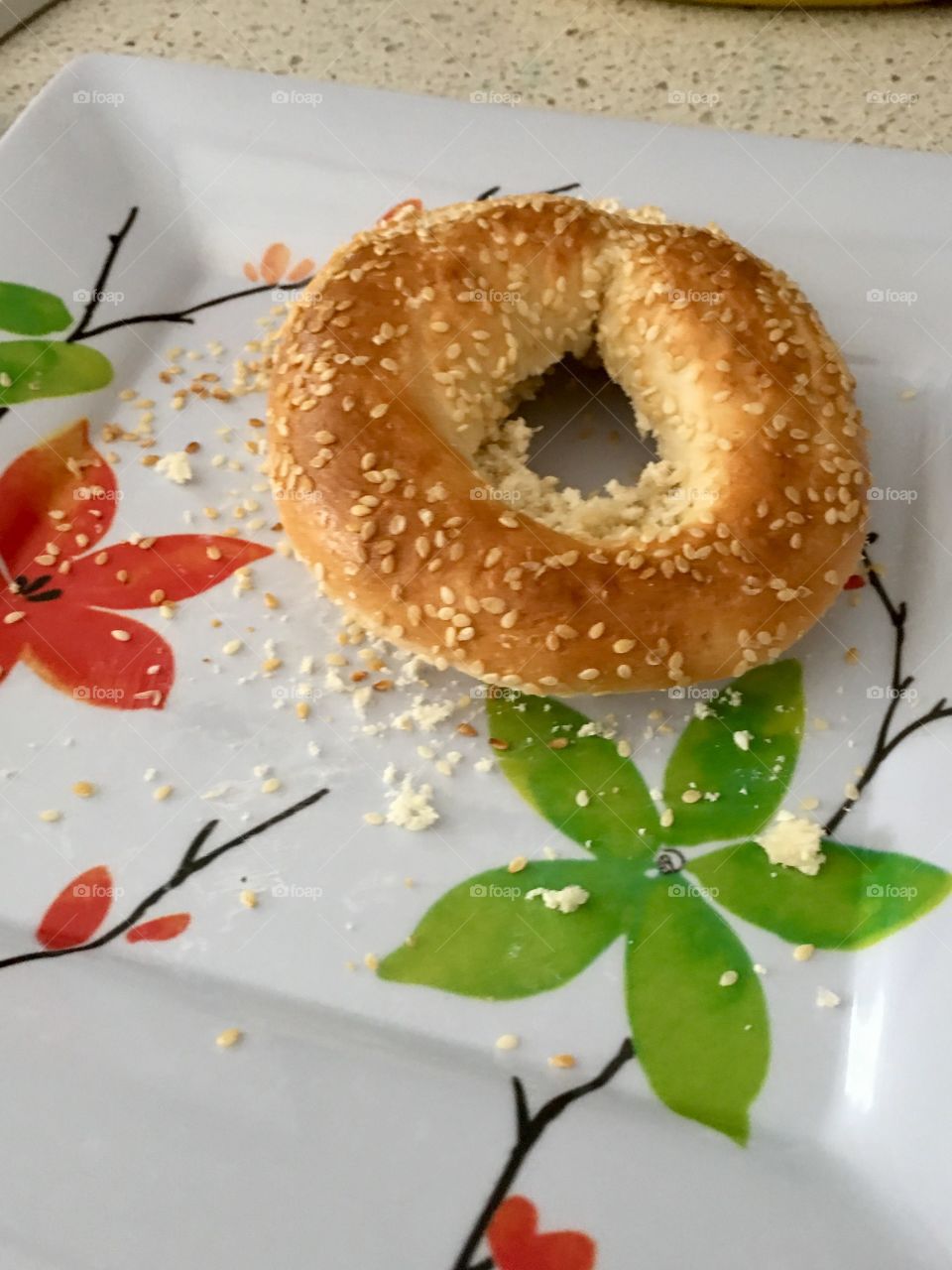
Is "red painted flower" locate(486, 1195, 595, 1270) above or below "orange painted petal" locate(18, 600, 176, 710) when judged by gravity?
below

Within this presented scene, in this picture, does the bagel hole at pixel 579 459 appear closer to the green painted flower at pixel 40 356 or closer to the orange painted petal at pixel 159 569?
the orange painted petal at pixel 159 569

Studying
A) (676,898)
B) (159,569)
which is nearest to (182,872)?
(159,569)

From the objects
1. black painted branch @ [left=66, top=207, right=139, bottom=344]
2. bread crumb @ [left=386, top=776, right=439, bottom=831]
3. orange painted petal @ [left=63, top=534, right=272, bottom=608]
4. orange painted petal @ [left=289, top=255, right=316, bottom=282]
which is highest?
black painted branch @ [left=66, top=207, right=139, bottom=344]

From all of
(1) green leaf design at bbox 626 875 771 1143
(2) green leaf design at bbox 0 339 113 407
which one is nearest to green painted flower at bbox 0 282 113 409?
(2) green leaf design at bbox 0 339 113 407

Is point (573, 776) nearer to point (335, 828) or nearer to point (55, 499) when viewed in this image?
point (335, 828)

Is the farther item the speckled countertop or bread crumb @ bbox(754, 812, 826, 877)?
the speckled countertop

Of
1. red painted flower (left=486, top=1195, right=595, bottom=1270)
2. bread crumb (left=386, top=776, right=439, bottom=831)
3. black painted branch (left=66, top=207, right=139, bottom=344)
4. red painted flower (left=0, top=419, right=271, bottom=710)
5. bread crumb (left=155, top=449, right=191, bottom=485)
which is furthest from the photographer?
black painted branch (left=66, top=207, right=139, bottom=344)

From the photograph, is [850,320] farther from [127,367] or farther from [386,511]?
[127,367]

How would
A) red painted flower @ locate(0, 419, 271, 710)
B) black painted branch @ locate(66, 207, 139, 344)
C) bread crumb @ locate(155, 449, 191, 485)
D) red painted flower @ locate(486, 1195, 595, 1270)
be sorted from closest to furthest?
red painted flower @ locate(486, 1195, 595, 1270) < red painted flower @ locate(0, 419, 271, 710) < bread crumb @ locate(155, 449, 191, 485) < black painted branch @ locate(66, 207, 139, 344)

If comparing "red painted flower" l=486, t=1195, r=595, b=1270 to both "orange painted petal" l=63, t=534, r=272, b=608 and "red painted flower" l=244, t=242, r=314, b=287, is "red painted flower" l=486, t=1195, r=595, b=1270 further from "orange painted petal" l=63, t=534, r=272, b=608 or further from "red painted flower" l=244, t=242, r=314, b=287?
"red painted flower" l=244, t=242, r=314, b=287
